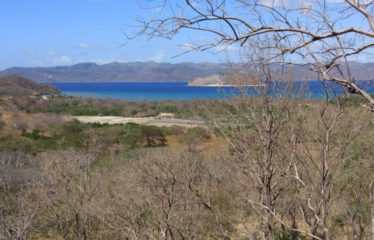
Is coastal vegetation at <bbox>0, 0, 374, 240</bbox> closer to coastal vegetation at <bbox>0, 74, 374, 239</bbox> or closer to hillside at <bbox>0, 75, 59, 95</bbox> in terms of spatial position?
coastal vegetation at <bbox>0, 74, 374, 239</bbox>

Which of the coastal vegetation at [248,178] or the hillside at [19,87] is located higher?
the coastal vegetation at [248,178]

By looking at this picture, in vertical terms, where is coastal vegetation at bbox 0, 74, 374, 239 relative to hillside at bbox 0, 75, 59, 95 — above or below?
above

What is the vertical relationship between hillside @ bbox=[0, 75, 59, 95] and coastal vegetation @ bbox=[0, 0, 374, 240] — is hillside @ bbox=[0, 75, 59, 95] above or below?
below

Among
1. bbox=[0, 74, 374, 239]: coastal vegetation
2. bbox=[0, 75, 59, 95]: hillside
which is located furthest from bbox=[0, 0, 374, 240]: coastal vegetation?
bbox=[0, 75, 59, 95]: hillside

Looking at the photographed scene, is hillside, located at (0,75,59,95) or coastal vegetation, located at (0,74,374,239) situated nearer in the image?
coastal vegetation, located at (0,74,374,239)

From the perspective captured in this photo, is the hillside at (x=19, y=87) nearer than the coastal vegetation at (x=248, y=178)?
No

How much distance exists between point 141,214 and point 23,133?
45809 mm

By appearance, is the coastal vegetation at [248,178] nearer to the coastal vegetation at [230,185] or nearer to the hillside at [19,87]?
the coastal vegetation at [230,185]

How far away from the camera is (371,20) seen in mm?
2926

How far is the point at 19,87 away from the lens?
12019 centimetres

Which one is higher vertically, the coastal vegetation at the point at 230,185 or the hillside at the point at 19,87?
the coastal vegetation at the point at 230,185

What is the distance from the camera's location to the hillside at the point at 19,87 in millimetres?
111812

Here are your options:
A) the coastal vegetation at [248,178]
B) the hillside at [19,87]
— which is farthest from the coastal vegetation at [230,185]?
the hillside at [19,87]

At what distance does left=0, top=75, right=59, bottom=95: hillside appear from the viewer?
367 feet
